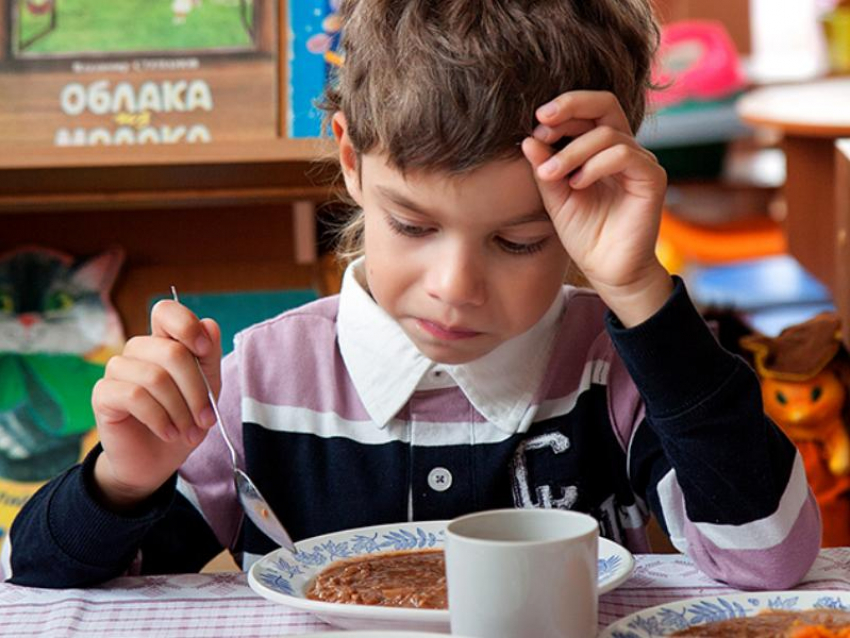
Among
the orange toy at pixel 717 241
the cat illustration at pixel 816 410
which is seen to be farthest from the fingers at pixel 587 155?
the orange toy at pixel 717 241

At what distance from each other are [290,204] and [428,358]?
1122 mm

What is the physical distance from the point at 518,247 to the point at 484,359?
0.16 m

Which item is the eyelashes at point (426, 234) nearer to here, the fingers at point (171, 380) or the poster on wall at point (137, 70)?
the fingers at point (171, 380)

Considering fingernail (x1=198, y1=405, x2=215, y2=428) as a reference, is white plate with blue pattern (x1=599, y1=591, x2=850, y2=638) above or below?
below

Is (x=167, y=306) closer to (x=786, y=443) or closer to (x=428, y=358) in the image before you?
(x=428, y=358)

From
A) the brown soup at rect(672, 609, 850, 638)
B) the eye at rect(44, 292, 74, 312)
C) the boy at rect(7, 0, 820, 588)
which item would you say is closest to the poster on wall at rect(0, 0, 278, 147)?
the eye at rect(44, 292, 74, 312)

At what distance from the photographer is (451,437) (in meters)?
1.15

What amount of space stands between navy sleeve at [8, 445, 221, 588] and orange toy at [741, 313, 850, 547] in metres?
1.15

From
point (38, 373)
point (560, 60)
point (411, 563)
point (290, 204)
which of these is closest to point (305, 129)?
point (290, 204)

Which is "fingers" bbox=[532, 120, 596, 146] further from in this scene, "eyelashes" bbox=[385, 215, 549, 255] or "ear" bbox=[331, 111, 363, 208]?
"ear" bbox=[331, 111, 363, 208]

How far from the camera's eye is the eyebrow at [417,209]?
0.96 meters

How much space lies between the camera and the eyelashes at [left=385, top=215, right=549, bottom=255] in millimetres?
978

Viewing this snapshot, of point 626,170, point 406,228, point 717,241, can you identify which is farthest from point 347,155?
point 717,241

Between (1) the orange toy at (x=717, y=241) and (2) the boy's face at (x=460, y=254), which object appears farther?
(1) the orange toy at (x=717, y=241)
